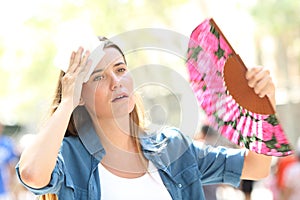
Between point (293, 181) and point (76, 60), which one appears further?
point (293, 181)

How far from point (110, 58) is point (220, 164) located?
54 cm

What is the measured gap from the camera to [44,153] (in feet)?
7.63

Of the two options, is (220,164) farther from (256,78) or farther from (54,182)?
(54,182)

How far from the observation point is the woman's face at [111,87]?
2.50 meters

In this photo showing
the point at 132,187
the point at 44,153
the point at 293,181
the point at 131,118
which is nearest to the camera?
the point at 44,153

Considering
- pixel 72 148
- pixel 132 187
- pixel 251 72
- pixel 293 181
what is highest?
pixel 251 72

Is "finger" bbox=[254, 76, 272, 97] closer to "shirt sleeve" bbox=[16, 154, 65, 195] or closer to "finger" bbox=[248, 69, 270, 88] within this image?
"finger" bbox=[248, 69, 270, 88]

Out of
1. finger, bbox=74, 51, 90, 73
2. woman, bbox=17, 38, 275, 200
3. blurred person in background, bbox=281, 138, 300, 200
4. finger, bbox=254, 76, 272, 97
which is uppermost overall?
finger, bbox=74, 51, 90, 73

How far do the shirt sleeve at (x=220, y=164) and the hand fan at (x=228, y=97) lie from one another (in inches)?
4.3

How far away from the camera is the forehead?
8.25 feet

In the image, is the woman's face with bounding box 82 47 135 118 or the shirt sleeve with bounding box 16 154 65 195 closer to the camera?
the shirt sleeve with bounding box 16 154 65 195

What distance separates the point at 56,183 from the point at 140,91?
51cm

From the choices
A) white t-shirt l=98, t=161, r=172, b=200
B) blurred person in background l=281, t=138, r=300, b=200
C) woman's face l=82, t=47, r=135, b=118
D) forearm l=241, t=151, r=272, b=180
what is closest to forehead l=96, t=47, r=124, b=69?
woman's face l=82, t=47, r=135, b=118

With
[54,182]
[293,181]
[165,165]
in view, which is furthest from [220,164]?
[293,181]
